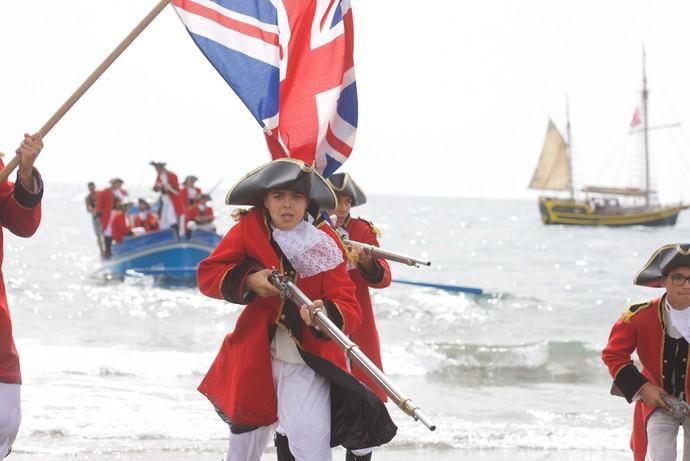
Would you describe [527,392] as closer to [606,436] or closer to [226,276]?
[606,436]

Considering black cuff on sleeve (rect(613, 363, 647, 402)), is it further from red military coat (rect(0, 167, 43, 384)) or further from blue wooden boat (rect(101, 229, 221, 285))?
blue wooden boat (rect(101, 229, 221, 285))

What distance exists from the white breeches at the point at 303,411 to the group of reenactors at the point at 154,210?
1994 centimetres

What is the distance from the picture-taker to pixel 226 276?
457 cm

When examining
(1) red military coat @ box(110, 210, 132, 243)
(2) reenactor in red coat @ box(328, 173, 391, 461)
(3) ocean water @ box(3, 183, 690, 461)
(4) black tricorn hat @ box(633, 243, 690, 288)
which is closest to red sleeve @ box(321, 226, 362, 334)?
(2) reenactor in red coat @ box(328, 173, 391, 461)

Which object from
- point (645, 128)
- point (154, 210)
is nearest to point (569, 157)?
point (645, 128)

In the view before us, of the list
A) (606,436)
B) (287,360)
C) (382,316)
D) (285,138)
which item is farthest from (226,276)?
(382,316)

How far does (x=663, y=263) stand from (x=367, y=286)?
1.75 meters

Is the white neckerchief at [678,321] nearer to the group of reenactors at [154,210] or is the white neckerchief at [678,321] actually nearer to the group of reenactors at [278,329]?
the group of reenactors at [278,329]

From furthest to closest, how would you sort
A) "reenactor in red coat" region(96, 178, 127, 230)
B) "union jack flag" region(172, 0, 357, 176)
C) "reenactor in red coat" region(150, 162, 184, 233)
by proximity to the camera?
1. "reenactor in red coat" region(96, 178, 127, 230)
2. "reenactor in red coat" region(150, 162, 184, 233)
3. "union jack flag" region(172, 0, 357, 176)

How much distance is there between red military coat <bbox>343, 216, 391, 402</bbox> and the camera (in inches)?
238

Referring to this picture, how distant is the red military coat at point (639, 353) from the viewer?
5047 millimetres

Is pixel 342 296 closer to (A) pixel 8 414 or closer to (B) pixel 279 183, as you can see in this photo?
(B) pixel 279 183

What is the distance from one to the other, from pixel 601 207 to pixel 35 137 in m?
78.1

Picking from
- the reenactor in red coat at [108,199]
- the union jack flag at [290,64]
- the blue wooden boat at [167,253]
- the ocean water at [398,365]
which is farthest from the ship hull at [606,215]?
the union jack flag at [290,64]
